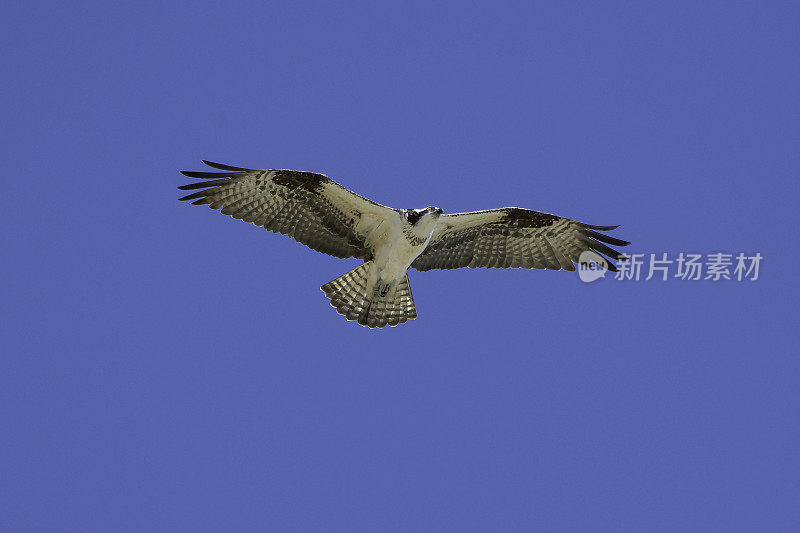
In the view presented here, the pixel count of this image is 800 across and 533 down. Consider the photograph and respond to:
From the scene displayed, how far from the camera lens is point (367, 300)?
59.3ft

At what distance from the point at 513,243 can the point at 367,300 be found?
2135 mm

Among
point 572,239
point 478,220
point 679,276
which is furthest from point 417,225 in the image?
point 679,276

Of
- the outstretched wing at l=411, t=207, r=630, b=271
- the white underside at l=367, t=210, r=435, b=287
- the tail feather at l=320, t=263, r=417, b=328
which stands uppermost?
the outstretched wing at l=411, t=207, r=630, b=271

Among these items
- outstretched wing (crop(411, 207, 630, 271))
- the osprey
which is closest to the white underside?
the osprey

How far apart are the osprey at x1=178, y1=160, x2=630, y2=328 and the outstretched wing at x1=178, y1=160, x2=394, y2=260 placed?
1cm

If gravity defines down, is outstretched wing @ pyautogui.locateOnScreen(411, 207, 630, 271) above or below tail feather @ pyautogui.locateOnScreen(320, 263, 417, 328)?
above

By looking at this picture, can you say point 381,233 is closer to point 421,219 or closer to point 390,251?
point 390,251

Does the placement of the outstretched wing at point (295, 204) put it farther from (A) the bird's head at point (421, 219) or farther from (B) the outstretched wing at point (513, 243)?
(B) the outstretched wing at point (513, 243)

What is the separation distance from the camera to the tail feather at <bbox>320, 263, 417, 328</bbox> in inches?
709

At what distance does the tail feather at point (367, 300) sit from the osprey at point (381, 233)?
0.04 feet

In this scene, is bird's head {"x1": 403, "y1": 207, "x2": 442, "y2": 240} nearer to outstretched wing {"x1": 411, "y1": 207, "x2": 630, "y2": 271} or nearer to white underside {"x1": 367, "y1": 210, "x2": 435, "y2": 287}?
white underside {"x1": 367, "y1": 210, "x2": 435, "y2": 287}

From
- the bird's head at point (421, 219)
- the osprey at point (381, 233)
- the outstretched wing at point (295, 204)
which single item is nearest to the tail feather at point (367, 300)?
the osprey at point (381, 233)

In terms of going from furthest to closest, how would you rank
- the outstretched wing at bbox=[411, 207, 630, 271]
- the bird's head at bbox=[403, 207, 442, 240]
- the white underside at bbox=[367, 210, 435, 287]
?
the outstretched wing at bbox=[411, 207, 630, 271], the white underside at bbox=[367, 210, 435, 287], the bird's head at bbox=[403, 207, 442, 240]

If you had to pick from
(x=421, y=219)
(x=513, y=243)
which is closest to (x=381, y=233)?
(x=421, y=219)
